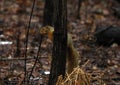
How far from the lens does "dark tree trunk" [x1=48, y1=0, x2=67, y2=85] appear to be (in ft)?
13.8

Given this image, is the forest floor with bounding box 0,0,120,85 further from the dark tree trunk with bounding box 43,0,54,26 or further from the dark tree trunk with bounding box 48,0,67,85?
the dark tree trunk with bounding box 43,0,54,26

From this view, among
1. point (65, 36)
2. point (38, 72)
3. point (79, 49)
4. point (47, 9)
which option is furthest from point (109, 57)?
point (65, 36)

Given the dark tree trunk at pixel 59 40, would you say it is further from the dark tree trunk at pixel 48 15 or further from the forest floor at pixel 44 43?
the dark tree trunk at pixel 48 15

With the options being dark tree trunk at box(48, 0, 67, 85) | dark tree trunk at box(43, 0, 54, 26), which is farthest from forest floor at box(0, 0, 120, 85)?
dark tree trunk at box(43, 0, 54, 26)

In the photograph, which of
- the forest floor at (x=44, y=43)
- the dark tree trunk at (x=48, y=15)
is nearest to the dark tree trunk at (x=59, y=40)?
the forest floor at (x=44, y=43)

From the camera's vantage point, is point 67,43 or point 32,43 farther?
point 32,43

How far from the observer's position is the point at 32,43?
7.98m

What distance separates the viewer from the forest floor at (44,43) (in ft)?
19.1

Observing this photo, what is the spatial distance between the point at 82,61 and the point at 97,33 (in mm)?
1809

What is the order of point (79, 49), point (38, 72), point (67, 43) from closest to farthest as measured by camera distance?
1. point (67, 43)
2. point (38, 72)
3. point (79, 49)

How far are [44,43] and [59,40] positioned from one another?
12.1 feet

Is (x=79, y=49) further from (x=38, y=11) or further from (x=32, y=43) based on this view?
(x=38, y=11)

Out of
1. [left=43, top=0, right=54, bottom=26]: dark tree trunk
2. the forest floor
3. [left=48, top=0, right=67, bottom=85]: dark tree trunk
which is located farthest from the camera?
[left=43, top=0, right=54, bottom=26]: dark tree trunk

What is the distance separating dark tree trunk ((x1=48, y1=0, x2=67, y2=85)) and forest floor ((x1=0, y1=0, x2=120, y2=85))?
305 mm
